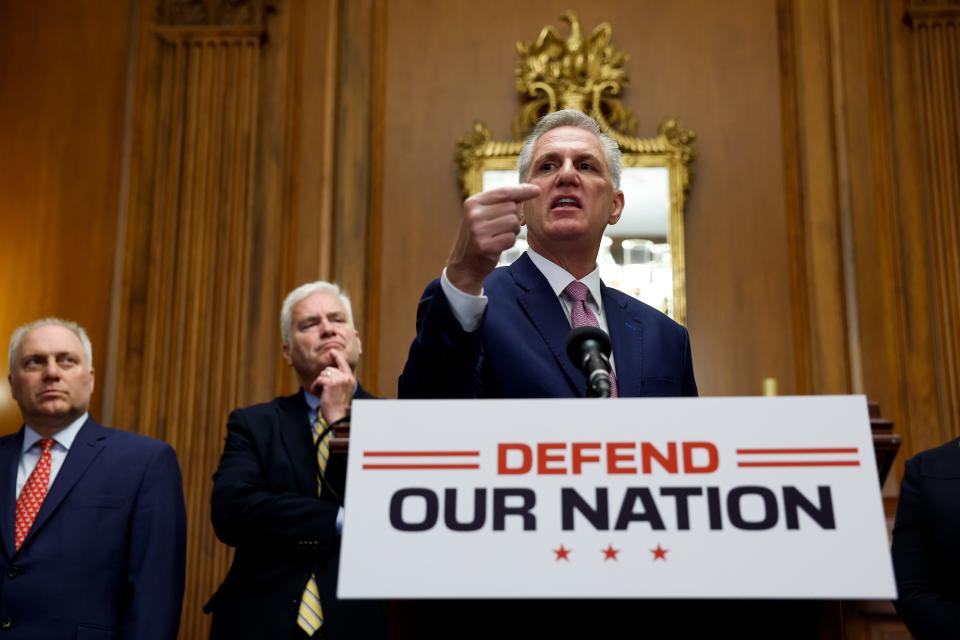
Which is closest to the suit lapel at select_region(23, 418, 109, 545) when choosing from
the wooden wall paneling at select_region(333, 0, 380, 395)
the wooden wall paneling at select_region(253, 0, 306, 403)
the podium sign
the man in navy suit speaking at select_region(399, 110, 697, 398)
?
the wooden wall paneling at select_region(253, 0, 306, 403)

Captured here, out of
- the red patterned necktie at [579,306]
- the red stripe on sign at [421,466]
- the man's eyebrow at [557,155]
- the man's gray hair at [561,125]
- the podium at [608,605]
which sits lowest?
the podium at [608,605]

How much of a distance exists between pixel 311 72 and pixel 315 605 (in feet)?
8.71

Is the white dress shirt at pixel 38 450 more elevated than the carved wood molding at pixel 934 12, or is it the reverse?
the carved wood molding at pixel 934 12

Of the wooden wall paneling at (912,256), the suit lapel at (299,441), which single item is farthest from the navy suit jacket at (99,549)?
the wooden wall paneling at (912,256)

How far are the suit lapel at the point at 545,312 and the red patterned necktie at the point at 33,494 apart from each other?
5.62 feet

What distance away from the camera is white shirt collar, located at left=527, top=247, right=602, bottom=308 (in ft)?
7.26

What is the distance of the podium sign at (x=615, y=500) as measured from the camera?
142 cm

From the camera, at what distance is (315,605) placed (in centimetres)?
285

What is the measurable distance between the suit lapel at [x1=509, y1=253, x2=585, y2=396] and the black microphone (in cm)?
24

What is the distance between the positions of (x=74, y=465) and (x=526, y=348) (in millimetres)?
1772

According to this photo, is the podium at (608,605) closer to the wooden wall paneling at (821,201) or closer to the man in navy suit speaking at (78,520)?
the man in navy suit speaking at (78,520)

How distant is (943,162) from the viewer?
450cm

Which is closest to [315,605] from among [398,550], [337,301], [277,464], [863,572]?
[277,464]

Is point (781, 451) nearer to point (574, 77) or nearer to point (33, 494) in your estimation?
point (33, 494)
